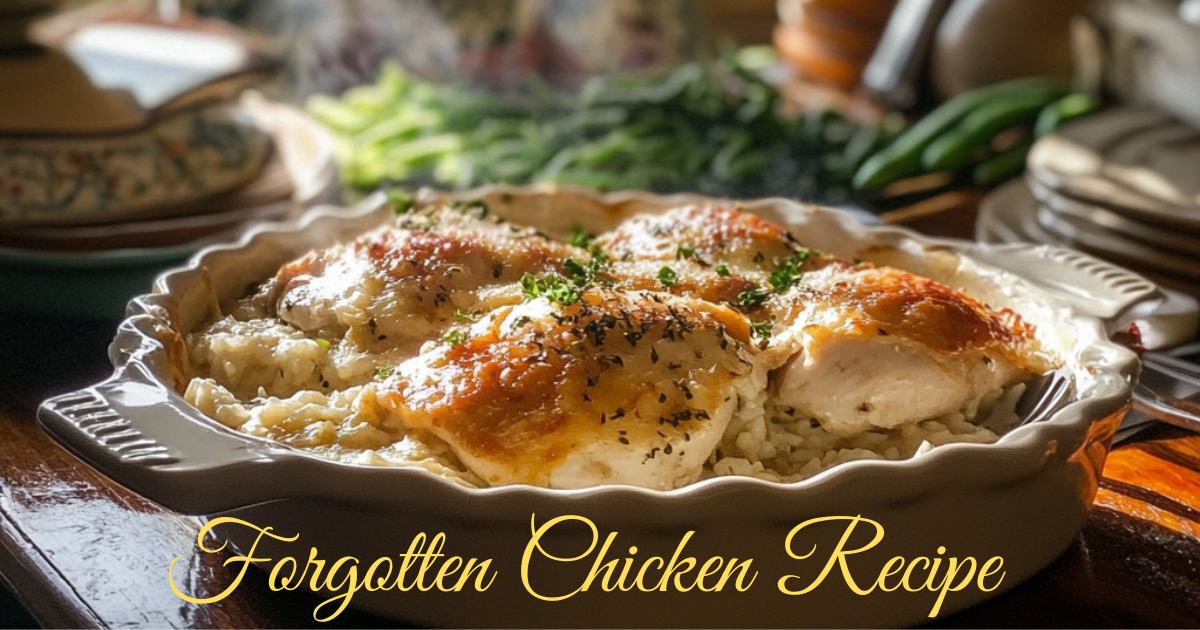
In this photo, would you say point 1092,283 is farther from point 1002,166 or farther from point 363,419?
point 1002,166

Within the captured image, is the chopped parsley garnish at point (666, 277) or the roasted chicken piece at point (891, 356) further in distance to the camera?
the chopped parsley garnish at point (666, 277)

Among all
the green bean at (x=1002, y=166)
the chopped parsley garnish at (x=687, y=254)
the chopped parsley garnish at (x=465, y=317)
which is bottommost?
the green bean at (x=1002, y=166)

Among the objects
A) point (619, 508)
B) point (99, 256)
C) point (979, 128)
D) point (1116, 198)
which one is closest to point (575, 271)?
point (619, 508)

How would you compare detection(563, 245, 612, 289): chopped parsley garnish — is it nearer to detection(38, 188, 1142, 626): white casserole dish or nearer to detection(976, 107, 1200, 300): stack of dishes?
detection(38, 188, 1142, 626): white casserole dish

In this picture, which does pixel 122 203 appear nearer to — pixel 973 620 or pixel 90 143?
pixel 90 143

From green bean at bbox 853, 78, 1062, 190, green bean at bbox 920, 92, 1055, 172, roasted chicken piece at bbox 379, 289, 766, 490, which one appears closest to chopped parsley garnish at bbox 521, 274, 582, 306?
roasted chicken piece at bbox 379, 289, 766, 490

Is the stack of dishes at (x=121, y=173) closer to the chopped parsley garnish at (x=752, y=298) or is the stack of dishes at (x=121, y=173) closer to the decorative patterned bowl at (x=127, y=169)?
the decorative patterned bowl at (x=127, y=169)

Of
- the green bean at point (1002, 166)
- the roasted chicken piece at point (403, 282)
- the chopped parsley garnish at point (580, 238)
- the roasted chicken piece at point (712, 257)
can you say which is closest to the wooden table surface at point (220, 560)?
the roasted chicken piece at point (403, 282)
